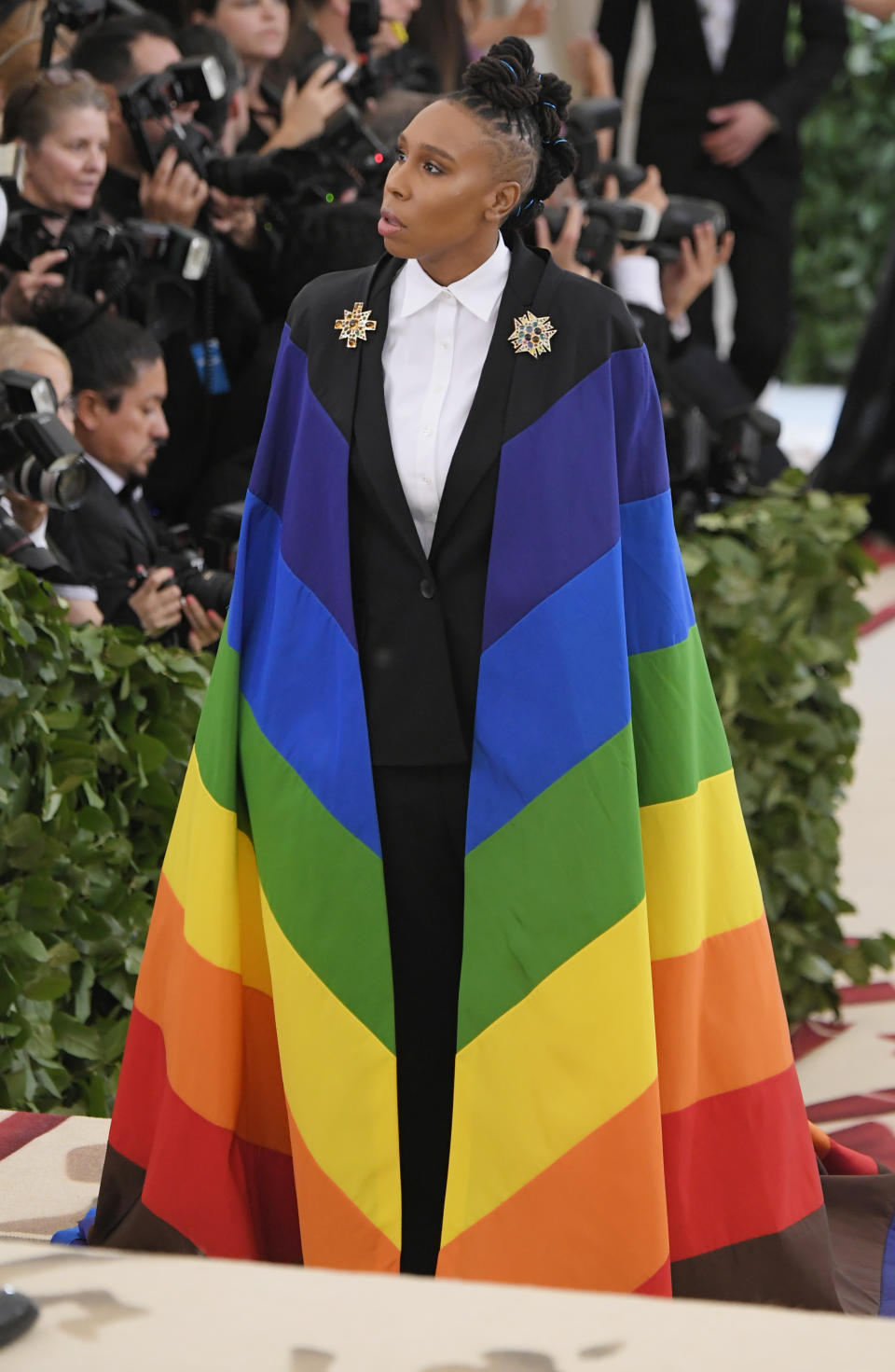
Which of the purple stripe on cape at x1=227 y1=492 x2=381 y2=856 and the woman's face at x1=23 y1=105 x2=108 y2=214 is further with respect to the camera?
the woman's face at x1=23 y1=105 x2=108 y2=214

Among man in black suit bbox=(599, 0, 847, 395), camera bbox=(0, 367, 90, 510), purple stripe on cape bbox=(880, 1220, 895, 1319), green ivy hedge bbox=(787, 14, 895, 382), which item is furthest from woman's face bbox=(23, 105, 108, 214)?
green ivy hedge bbox=(787, 14, 895, 382)

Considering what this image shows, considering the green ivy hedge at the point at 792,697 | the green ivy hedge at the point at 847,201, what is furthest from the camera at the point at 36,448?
the green ivy hedge at the point at 847,201

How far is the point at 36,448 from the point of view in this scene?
2.51m

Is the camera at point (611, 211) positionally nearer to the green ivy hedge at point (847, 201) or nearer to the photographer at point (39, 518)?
the photographer at point (39, 518)

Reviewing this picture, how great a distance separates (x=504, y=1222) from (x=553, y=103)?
3.57ft

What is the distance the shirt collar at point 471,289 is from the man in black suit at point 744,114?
4.30 meters

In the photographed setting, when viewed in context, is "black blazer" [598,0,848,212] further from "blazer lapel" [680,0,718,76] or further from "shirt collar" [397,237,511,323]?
"shirt collar" [397,237,511,323]

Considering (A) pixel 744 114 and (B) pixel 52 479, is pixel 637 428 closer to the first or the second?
(B) pixel 52 479

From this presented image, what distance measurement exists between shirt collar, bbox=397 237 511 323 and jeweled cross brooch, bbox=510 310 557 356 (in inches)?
1.5

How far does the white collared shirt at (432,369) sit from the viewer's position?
1697mm

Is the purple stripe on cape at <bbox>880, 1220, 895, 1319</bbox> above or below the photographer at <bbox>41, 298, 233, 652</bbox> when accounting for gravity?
below

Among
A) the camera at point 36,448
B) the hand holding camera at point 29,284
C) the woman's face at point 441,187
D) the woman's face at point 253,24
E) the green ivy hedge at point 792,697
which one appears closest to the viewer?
the woman's face at point 441,187

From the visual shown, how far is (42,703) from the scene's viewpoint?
2.34 meters

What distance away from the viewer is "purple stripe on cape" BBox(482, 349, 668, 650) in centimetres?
167
